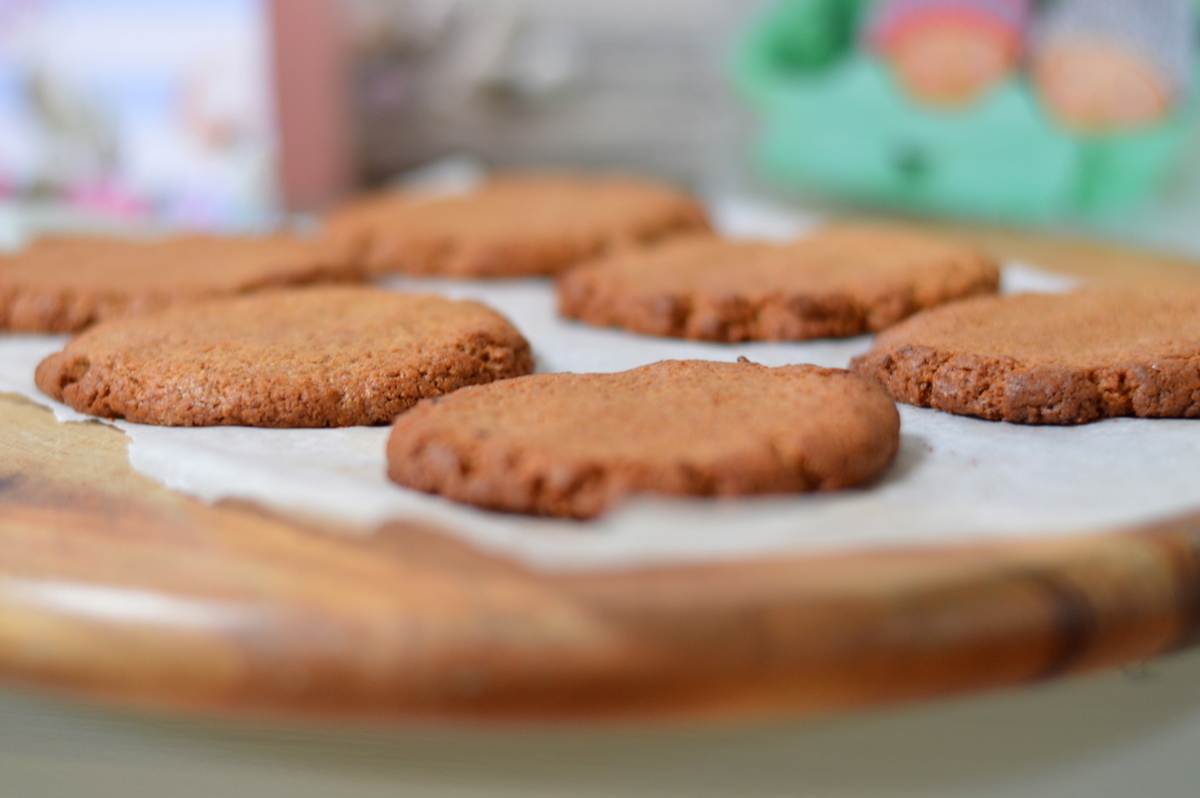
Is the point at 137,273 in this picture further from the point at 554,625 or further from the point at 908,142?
the point at 908,142

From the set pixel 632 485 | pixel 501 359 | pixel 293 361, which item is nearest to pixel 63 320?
pixel 293 361

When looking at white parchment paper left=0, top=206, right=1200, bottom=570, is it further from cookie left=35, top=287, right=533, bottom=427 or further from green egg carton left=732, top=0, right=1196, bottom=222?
green egg carton left=732, top=0, right=1196, bottom=222

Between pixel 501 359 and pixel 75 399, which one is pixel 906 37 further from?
pixel 75 399

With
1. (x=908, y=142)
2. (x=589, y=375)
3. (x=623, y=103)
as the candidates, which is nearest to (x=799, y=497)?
(x=589, y=375)

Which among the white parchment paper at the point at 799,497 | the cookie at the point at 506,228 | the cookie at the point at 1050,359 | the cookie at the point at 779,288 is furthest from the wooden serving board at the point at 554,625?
the cookie at the point at 506,228

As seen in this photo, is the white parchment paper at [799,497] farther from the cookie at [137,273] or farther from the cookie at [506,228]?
the cookie at [506,228]

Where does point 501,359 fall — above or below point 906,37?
below
